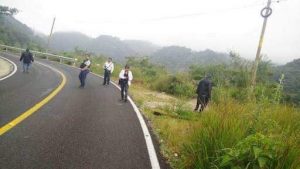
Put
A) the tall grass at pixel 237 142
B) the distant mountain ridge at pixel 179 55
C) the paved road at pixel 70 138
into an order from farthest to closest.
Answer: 1. the distant mountain ridge at pixel 179 55
2. the paved road at pixel 70 138
3. the tall grass at pixel 237 142

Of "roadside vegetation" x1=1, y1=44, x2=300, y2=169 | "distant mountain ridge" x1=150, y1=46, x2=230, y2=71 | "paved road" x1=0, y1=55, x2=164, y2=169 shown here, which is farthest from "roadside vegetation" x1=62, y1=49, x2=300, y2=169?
"distant mountain ridge" x1=150, y1=46, x2=230, y2=71

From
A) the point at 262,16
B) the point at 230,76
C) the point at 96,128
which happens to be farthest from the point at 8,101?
the point at 230,76

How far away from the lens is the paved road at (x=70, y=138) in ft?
17.9

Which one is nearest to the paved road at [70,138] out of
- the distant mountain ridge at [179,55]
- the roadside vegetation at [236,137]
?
the roadside vegetation at [236,137]

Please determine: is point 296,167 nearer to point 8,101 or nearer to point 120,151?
point 120,151

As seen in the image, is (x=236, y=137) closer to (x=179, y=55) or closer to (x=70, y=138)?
(x=70, y=138)

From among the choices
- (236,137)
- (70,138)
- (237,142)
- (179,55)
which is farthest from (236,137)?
(179,55)

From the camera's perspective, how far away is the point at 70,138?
686 cm

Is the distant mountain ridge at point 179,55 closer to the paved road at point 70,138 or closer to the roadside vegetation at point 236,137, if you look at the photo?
the paved road at point 70,138

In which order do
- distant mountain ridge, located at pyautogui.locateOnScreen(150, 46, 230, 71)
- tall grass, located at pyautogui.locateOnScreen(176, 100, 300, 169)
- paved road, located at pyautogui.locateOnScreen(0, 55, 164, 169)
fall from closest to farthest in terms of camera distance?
tall grass, located at pyautogui.locateOnScreen(176, 100, 300, 169) < paved road, located at pyautogui.locateOnScreen(0, 55, 164, 169) < distant mountain ridge, located at pyautogui.locateOnScreen(150, 46, 230, 71)

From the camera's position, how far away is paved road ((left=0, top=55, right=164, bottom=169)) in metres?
5.46

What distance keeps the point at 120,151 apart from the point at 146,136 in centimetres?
165

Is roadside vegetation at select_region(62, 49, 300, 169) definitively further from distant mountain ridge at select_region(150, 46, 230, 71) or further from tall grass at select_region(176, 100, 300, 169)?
distant mountain ridge at select_region(150, 46, 230, 71)

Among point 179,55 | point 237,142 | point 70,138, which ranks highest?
point 179,55
